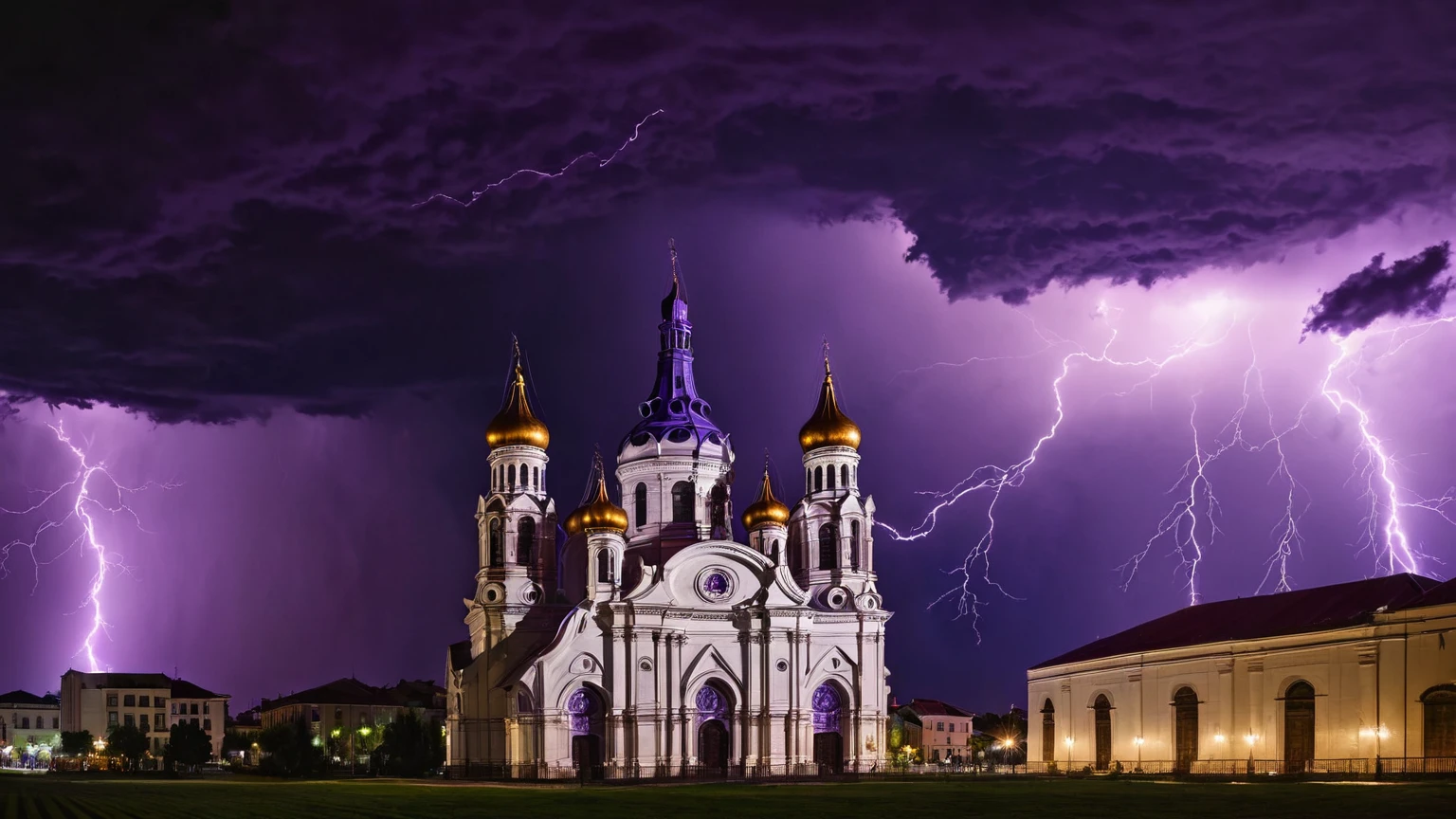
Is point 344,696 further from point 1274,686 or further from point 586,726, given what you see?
point 1274,686

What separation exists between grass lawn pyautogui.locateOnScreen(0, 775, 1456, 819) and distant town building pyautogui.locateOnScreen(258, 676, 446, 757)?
2538 inches

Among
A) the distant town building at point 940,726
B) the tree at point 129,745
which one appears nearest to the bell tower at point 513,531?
the tree at point 129,745

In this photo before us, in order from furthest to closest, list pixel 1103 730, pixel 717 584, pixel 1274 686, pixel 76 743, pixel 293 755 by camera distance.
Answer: pixel 76 743, pixel 293 755, pixel 717 584, pixel 1103 730, pixel 1274 686

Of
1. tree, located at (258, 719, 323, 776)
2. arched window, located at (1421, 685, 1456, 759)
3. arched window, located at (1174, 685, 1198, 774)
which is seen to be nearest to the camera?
arched window, located at (1421, 685, 1456, 759)

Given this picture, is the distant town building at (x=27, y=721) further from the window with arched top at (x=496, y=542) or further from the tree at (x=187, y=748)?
the window with arched top at (x=496, y=542)

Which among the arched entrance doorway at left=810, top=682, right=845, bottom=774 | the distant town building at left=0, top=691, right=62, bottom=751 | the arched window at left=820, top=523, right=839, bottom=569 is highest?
the arched window at left=820, top=523, right=839, bottom=569

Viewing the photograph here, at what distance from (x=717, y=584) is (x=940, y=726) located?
211 feet

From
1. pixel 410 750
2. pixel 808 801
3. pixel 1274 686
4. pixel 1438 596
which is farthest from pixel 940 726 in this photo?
pixel 808 801

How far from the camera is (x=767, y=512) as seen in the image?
223 ft

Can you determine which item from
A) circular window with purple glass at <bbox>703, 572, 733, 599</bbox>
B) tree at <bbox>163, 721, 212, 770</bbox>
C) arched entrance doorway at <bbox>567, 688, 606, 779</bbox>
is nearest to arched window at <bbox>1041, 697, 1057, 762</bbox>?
circular window with purple glass at <bbox>703, 572, 733, 599</bbox>

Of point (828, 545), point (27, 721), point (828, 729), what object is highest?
point (828, 545)

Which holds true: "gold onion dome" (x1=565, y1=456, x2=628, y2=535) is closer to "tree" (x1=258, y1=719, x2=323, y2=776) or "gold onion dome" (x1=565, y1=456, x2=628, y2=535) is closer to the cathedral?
the cathedral

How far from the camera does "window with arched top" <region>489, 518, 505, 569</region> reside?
66.9 m

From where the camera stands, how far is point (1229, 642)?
50.3 metres
